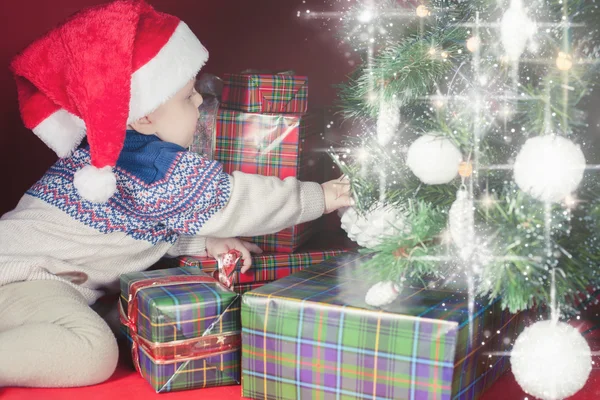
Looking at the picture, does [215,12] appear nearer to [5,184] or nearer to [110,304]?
[5,184]

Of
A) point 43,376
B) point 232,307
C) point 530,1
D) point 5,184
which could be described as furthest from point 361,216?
point 5,184

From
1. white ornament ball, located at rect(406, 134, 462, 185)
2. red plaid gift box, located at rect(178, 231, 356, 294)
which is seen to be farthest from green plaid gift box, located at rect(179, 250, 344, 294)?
white ornament ball, located at rect(406, 134, 462, 185)

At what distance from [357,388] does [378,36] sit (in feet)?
1.98

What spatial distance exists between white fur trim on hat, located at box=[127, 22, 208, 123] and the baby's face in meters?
0.04

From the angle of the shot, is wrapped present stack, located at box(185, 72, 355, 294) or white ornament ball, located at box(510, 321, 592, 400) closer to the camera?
white ornament ball, located at box(510, 321, 592, 400)

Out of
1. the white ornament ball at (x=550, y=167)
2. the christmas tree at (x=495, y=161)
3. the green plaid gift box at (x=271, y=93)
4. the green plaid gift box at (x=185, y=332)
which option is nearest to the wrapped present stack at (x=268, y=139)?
the green plaid gift box at (x=271, y=93)

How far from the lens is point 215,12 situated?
6.71 ft

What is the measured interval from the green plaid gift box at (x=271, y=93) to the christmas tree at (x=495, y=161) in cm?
37

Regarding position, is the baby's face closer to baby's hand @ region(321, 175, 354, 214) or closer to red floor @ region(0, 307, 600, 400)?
baby's hand @ region(321, 175, 354, 214)

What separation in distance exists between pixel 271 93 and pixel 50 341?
68 cm

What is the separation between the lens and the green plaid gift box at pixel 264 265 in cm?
157

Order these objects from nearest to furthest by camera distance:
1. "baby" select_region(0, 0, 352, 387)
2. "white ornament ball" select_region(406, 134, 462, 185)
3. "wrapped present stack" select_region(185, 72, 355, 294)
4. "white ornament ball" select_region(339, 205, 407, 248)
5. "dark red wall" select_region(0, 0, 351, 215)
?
"white ornament ball" select_region(406, 134, 462, 185) < "white ornament ball" select_region(339, 205, 407, 248) < "baby" select_region(0, 0, 352, 387) < "wrapped present stack" select_region(185, 72, 355, 294) < "dark red wall" select_region(0, 0, 351, 215)

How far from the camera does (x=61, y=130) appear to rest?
5.03 feet

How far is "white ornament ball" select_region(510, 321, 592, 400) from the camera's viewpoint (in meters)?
1.12
